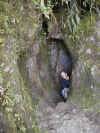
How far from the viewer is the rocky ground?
388 centimetres

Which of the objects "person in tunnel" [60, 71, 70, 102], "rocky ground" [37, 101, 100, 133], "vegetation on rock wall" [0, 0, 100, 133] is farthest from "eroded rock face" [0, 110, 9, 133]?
"person in tunnel" [60, 71, 70, 102]

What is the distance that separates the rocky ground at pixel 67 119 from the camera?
12.7 ft

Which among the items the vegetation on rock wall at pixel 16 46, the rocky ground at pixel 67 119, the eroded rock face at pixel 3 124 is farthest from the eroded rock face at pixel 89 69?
the eroded rock face at pixel 3 124

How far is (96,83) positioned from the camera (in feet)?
14.2

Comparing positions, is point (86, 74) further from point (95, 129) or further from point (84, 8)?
point (84, 8)

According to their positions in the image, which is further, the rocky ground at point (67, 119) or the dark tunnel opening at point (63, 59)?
the dark tunnel opening at point (63, 59)

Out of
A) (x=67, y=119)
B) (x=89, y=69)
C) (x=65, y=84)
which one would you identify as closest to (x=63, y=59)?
(x=65, y=84)

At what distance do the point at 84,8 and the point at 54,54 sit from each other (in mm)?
1701

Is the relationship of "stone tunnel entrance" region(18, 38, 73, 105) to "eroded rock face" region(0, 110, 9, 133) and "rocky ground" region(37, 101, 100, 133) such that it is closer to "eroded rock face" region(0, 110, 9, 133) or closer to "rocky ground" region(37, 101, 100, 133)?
"rocky ground" region(37, 101, 100, 133)

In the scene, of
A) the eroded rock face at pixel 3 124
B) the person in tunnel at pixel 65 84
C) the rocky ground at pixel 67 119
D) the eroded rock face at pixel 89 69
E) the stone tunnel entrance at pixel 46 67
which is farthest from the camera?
the person in tunnel at pixel 65 84

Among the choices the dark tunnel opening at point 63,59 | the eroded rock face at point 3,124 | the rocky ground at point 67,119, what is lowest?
the rocky ground at point 67,119

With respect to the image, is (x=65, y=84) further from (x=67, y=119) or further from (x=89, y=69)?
(x=67, y=119)

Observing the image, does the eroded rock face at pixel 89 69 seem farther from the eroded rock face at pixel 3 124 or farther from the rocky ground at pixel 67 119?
the eroded rock face at pixel 3 124

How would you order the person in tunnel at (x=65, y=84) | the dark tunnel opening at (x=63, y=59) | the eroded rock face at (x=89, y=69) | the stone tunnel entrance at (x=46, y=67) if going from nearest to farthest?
the eroded rock face at (x=89, y=69), the stone tunnel entrance at (x=46, y=67), the person in tunnel at (x=65, y=84), the dark tunnel opening at (x=63, y=59)
